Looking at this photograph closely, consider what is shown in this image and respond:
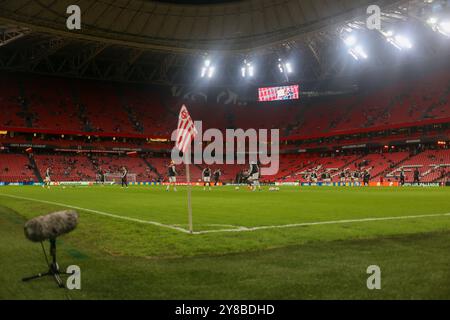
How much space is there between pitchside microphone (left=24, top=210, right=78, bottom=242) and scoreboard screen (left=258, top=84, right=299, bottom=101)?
71611 mm

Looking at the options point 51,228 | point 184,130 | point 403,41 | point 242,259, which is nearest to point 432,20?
point 403,41

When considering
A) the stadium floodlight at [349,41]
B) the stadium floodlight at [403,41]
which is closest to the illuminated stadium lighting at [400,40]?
the stadium floodlight at [403,41]

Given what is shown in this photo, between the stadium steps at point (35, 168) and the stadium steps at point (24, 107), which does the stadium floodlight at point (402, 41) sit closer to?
the stadium steps at point (35, 168)

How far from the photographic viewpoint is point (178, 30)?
59656mm

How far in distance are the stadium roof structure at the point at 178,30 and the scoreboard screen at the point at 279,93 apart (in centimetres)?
501

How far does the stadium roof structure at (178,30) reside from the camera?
4709 centimetres

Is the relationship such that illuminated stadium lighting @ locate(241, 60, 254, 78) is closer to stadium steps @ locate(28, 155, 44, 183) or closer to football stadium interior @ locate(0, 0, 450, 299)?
football stadium interior @ locate(0, 0, 450, 299)

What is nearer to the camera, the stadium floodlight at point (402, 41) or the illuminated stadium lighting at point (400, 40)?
the illuminated stadium lighting at point (400, 40)

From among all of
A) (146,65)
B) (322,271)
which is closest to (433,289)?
(322,271)

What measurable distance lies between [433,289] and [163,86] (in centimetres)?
8375

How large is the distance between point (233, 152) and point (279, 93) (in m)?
14.4

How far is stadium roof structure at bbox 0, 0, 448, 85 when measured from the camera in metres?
47.1

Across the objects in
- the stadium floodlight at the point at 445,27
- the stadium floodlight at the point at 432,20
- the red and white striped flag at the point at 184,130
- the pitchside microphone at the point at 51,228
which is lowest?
the pitchside microphone at the point at 51,228

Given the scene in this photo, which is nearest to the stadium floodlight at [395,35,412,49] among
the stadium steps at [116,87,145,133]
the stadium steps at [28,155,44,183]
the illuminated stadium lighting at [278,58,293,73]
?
the illuminated stadium lighting at [278,58,293,73]
